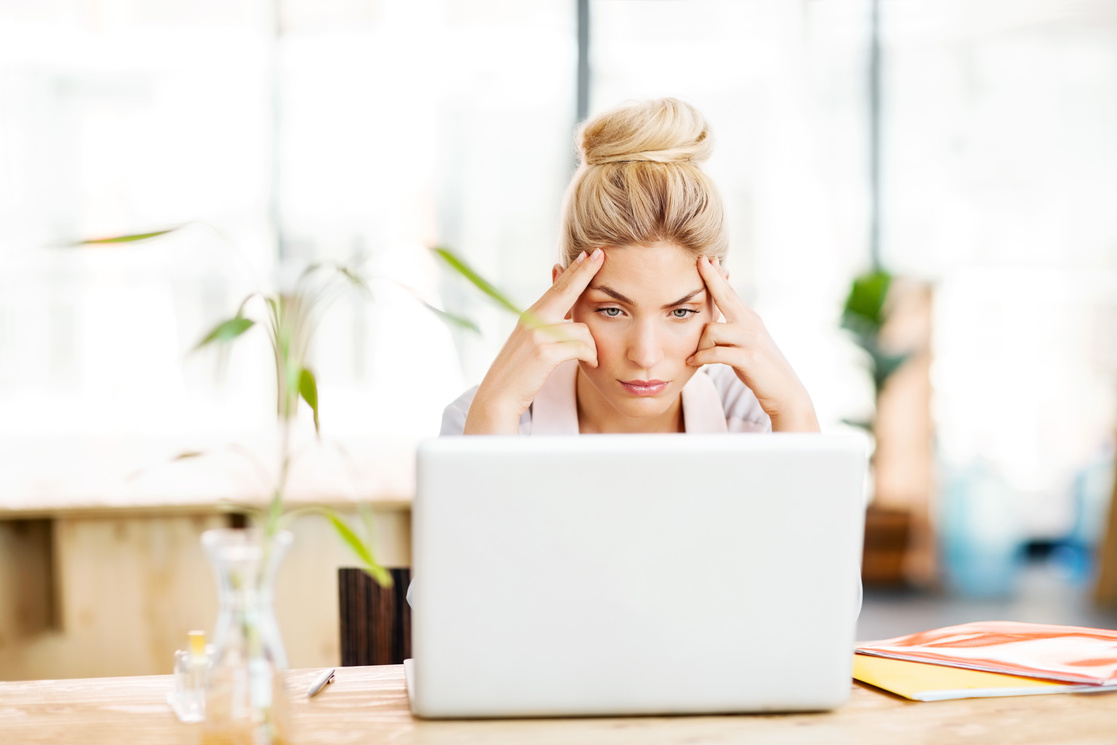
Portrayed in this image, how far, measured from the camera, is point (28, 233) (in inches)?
172

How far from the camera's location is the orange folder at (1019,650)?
3.60ft

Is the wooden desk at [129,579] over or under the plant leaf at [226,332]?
under

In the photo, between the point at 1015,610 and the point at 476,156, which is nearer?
the point at 1015,610

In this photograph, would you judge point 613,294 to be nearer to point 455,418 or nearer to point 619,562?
point 455,418

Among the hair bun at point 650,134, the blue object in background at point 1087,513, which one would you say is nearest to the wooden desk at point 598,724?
the hair bun at point 650,134

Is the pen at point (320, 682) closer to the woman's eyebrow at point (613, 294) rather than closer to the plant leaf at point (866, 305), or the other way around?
the woman's eyebrow at point (613, 294)

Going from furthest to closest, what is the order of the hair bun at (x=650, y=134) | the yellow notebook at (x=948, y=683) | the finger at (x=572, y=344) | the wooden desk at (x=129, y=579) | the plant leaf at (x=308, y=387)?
the wooden desk at (x=129, y=579) < the hair bun at (x=650, y=134) < the finger at (x=572, y=344) < the yellow notebook at (x=948, y=683) < the plant leaf at (x=308, y=387)

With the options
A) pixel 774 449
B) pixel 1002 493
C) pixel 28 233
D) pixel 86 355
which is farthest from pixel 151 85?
pixel 774 449

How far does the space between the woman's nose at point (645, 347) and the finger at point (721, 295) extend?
4.3 inches

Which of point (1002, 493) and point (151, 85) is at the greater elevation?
point (151, 85)

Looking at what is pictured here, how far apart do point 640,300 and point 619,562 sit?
0.69m

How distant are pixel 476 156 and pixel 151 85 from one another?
1.36m

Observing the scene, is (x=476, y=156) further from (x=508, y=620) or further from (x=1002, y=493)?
(x=508, y=620)

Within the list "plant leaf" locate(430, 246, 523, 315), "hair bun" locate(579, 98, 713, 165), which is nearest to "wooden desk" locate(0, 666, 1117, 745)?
"plant leaf" locate(430, 246, 523, 315)
